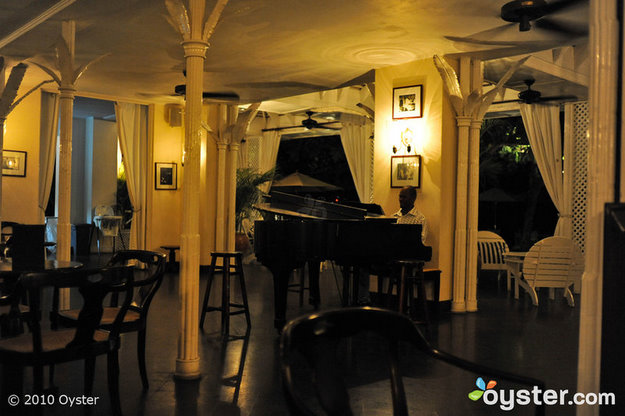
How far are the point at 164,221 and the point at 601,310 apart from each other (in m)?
9.96

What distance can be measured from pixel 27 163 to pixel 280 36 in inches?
220

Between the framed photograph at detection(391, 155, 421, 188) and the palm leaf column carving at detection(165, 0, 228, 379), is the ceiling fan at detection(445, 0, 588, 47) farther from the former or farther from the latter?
the palm leaf column carving at detection(165, 0, 228, 379)

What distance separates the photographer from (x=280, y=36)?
6426 mm

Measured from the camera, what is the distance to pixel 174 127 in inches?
456

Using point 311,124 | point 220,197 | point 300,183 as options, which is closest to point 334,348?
point 220,197

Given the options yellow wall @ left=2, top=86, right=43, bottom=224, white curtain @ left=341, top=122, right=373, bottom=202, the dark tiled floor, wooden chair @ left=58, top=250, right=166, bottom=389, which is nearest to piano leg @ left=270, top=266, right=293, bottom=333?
the dark tiled floor

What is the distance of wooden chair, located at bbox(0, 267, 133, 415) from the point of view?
287cm

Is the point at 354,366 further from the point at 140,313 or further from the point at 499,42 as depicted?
the point at 499,42

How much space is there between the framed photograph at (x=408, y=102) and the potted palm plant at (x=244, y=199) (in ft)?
16.6

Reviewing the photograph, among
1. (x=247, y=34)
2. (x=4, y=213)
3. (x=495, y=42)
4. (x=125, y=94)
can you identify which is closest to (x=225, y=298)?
(x=247, y=34)

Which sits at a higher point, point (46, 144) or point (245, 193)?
point (46, 144)

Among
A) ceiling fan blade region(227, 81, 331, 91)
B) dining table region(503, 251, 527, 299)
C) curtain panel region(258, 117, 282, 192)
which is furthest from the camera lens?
curtain panel region(258, 117, 282, 192)

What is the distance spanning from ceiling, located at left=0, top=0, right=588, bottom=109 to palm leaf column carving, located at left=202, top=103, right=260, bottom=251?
210cm

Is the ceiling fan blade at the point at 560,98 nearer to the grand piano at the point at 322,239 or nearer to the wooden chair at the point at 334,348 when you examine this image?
the grand piano at the point at 322,239
